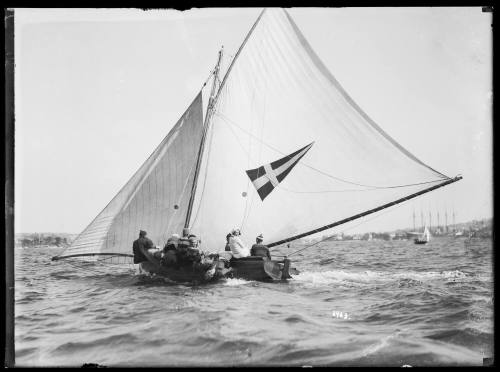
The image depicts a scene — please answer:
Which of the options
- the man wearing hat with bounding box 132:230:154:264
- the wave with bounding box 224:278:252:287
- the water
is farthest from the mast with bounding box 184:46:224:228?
the water

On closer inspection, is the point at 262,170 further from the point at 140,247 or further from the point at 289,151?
the point at 140,247

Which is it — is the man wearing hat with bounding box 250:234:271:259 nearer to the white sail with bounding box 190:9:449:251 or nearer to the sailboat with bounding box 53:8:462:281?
the sailboat with bounding box 53:8:462:281

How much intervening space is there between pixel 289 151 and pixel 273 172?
2.75ft

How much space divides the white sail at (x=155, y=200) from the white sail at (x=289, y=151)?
0.58m

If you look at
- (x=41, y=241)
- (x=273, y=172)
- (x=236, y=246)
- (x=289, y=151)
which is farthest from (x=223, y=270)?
(x=41, y=241)

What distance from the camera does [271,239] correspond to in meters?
15.4

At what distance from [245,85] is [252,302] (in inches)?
298

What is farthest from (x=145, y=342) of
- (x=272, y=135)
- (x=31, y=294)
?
(x=272, y=135)

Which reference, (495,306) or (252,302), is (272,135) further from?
(495,306)

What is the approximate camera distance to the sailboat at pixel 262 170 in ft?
46.6

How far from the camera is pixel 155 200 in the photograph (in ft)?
50.1

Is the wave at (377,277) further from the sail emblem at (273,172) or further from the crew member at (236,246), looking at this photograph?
the sail emblem at (273,172)

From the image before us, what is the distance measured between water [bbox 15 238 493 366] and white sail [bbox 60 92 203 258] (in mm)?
1769

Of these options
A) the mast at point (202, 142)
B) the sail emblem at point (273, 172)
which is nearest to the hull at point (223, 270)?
the mast at point (202, 142)
